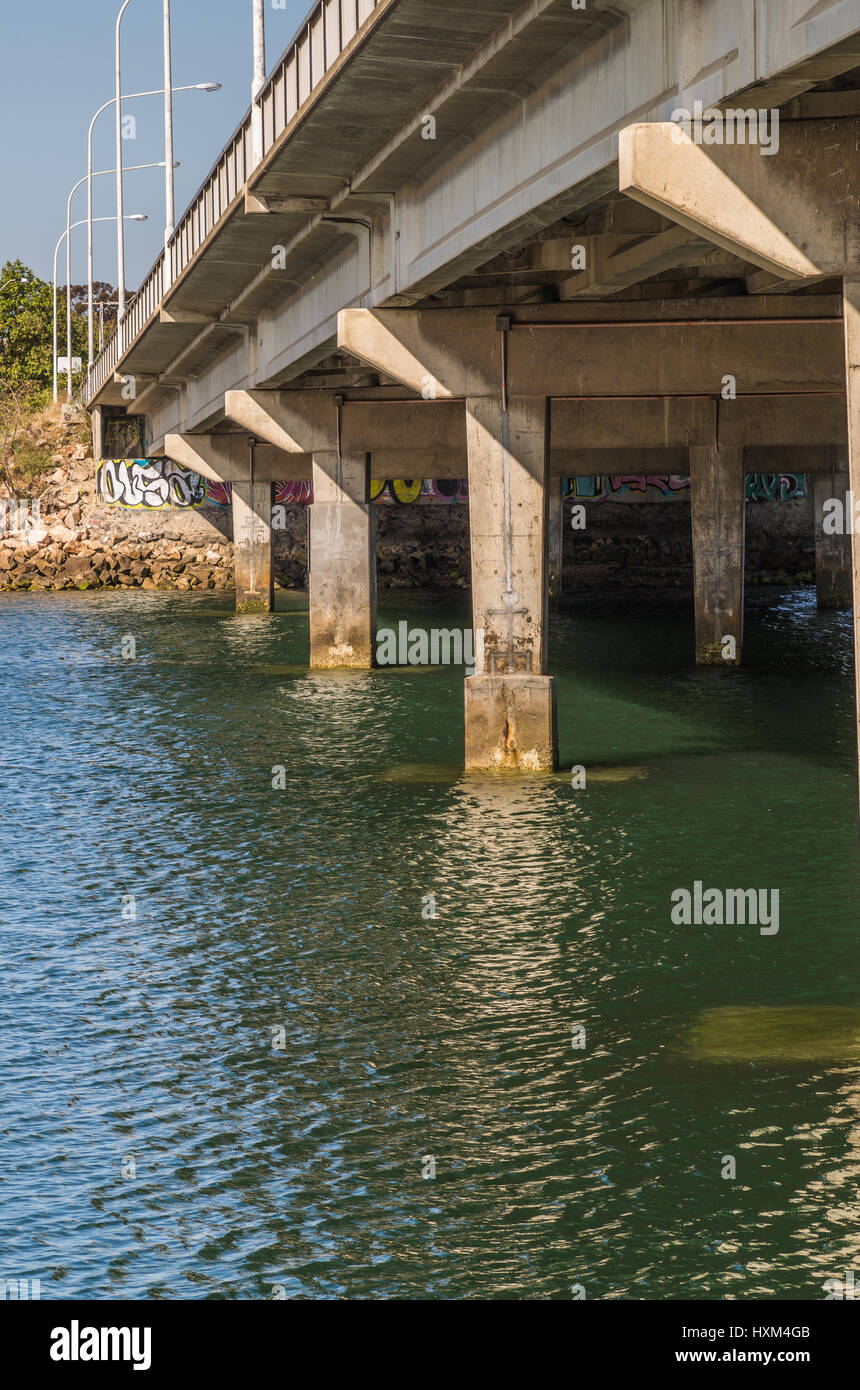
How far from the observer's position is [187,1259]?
999 cm

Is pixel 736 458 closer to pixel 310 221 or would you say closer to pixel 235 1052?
pixel 310 221

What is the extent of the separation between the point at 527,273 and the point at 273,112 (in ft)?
14.6

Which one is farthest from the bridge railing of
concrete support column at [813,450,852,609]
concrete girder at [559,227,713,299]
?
concrete support column at [813,450,852,609]

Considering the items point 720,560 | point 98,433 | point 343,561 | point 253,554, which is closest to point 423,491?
point 253,554

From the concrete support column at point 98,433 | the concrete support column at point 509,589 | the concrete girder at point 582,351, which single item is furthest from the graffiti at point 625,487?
the concrete support column at point 509,589

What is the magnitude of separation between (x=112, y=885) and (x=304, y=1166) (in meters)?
8.63

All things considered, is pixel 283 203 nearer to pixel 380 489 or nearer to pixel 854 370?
pixel 854 370

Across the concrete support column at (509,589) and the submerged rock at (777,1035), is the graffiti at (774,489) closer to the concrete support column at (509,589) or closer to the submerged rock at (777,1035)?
the concrete support column at (509,589)

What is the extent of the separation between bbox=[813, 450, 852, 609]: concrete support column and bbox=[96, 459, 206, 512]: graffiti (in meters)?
35.3

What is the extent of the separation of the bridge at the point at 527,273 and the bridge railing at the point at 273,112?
0.35ft

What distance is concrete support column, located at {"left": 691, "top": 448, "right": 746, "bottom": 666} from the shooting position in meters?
39.7

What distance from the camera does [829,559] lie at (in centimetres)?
5534

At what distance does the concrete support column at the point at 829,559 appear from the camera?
2162 inches
